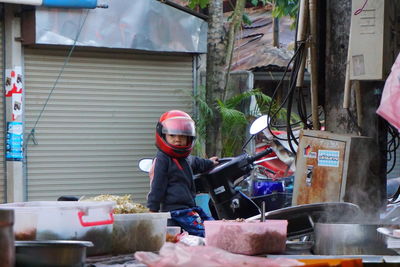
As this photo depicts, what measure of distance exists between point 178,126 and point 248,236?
382 centimetres

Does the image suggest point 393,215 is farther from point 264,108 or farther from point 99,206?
point 264,108

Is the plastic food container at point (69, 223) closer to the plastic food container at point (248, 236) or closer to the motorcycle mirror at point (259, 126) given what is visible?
the plastic food container at point (248, 236)

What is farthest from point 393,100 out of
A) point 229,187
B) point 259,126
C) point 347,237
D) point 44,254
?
point 259,126

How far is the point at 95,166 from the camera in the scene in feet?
44.8

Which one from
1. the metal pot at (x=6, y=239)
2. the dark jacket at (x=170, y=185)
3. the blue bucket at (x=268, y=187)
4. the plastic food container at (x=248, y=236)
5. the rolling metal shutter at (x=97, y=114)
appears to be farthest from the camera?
the rolling metal shutter at (x=97, y=114)

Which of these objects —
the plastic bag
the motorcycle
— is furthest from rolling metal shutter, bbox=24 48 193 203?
the plastic bag

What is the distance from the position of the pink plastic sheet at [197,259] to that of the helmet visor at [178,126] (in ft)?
15.0

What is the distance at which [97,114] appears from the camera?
44.9 feet

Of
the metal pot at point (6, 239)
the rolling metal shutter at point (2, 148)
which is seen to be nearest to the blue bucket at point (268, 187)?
the rolling metal shutter at point (2, 148)

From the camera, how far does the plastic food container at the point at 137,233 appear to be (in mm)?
4480

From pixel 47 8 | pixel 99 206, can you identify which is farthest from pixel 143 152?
pixel 99 206

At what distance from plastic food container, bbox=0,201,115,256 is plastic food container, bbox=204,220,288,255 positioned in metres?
0.57

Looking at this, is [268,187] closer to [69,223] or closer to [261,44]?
[69,223]

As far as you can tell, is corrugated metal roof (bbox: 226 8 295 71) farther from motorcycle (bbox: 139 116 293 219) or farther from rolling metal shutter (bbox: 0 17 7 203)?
motorcycle (bbox: 139 116 293 219)
